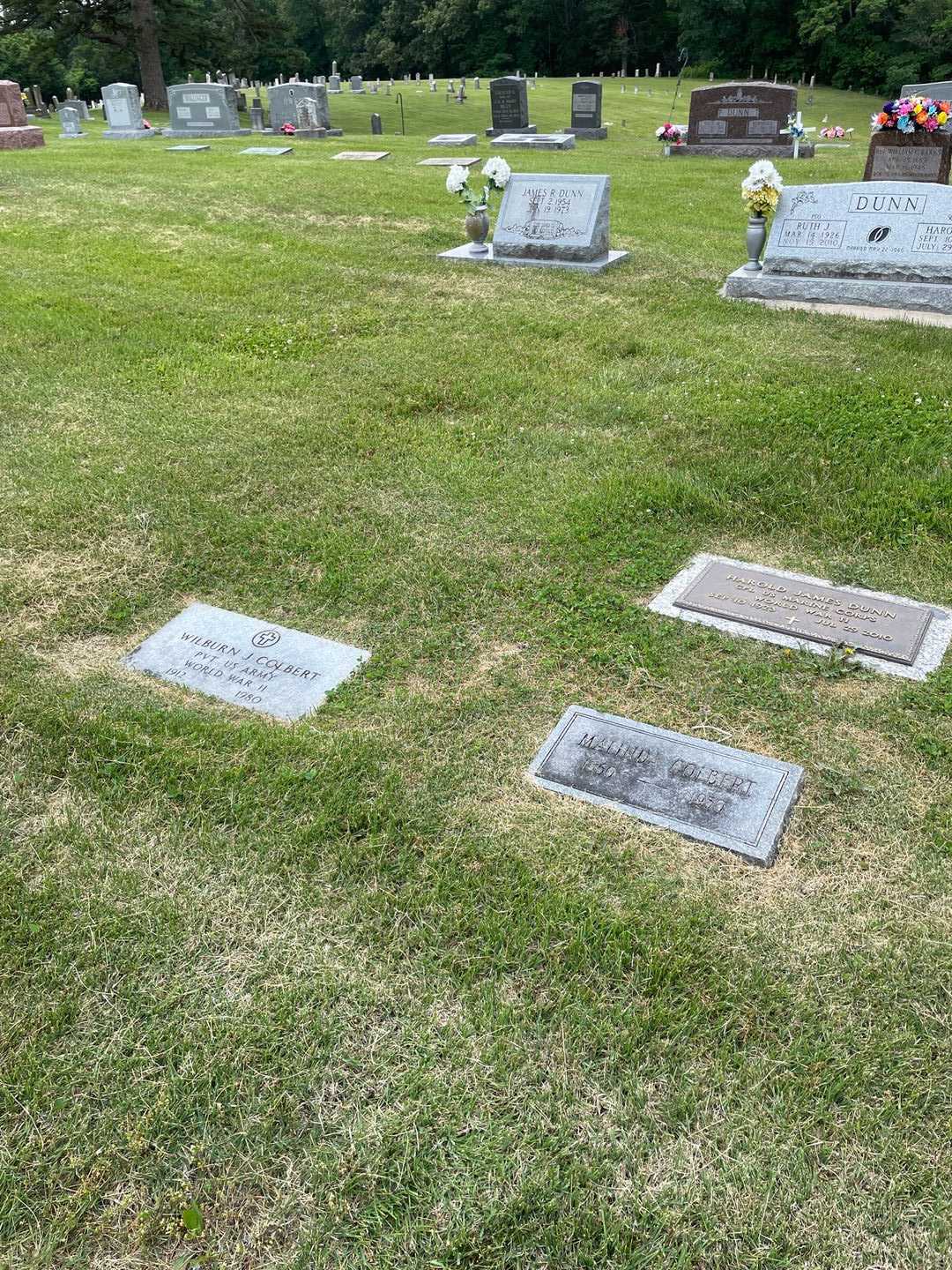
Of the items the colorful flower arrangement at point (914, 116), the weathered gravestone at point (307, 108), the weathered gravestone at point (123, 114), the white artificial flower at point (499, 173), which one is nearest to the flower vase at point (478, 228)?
the white artificial flower at point (499, 173)

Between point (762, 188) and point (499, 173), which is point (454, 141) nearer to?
point (499, 173)

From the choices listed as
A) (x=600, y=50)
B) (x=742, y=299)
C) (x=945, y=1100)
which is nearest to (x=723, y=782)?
(x=945, y=1100)

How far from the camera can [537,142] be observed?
925 inches

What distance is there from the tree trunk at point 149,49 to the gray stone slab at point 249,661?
3577 cm

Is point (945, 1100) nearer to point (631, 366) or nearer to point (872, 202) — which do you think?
point (631, 366)

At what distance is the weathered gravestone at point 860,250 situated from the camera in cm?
919

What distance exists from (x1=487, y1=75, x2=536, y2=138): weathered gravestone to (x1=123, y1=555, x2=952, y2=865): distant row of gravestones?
995 inches

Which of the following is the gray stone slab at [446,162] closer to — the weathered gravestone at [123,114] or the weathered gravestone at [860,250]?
the weathered gravestone at [123,114]

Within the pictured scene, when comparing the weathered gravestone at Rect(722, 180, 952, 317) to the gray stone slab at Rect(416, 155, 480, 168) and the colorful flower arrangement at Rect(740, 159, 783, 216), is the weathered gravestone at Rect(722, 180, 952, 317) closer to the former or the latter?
the colorful flower arrangement at Rect(740, 159, 783, 216)

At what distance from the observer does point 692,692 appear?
13.6 ft

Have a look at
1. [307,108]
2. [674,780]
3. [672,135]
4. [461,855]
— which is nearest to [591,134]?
[672,135]

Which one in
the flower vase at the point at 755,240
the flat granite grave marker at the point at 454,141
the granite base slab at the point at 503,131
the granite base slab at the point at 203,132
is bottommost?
→ the flower vase at the point at 755,240

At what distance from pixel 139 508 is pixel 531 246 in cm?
748

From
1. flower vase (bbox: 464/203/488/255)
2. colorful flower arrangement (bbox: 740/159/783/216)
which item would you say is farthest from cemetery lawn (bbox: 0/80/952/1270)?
flower vase (bbox: 464/203/488/255)
